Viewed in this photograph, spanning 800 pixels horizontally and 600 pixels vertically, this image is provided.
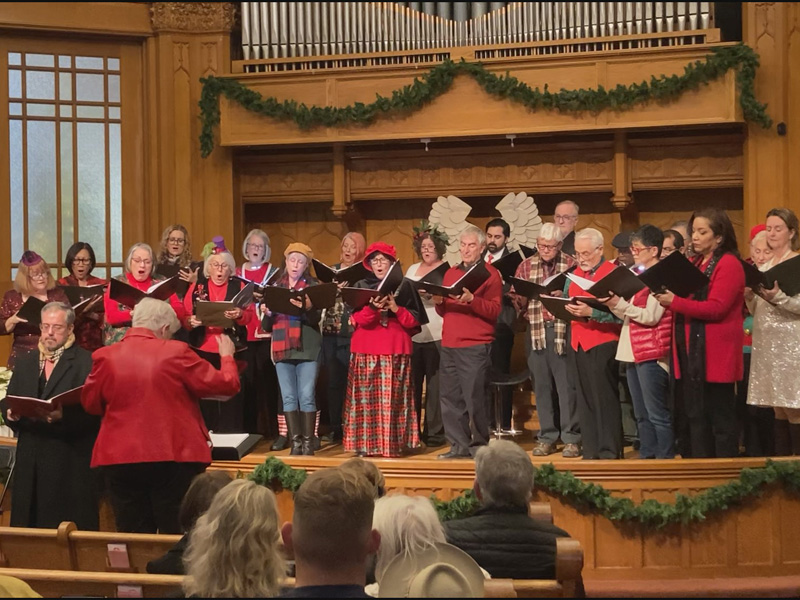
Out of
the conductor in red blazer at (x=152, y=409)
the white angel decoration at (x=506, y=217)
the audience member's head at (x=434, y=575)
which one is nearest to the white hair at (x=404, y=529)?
the audience member's head at (x=434, y=575)

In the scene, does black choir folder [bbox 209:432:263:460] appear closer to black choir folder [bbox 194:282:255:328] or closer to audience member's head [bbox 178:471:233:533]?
black choir folder [bbox 194:282:255:328]

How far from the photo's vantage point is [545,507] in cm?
376

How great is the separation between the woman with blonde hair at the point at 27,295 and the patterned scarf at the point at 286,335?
1.28 metres

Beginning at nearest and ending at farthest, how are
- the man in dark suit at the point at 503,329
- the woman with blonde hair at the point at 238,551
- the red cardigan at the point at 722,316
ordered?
the woman with blonde hair at the point at 238,551
the red cardigan at the point at 722,316
the man in dark suit at the point at 503,329

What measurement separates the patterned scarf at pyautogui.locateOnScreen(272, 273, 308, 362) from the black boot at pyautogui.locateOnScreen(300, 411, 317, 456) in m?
0.34

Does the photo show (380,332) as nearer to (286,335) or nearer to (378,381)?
(378,381)

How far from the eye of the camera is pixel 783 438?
5398mm

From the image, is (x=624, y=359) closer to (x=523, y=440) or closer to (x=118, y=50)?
(x=523, y=440)

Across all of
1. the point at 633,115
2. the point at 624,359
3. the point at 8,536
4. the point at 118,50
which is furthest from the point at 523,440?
the point at 118,50

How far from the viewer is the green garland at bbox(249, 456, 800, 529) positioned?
489 cm

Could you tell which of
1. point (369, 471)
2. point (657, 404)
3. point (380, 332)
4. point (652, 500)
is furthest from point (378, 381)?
point (369, 471)

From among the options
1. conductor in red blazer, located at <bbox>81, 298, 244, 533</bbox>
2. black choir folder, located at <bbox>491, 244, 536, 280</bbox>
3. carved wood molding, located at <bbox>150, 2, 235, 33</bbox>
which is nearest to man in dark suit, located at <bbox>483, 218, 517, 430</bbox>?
black choir folder, located at <bbox>491, 244, 536, 280</bbox>

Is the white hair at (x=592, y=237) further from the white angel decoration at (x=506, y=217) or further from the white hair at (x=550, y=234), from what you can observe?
the white angel decoration at (x=506, y=217)

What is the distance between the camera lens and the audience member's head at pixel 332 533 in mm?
2131
